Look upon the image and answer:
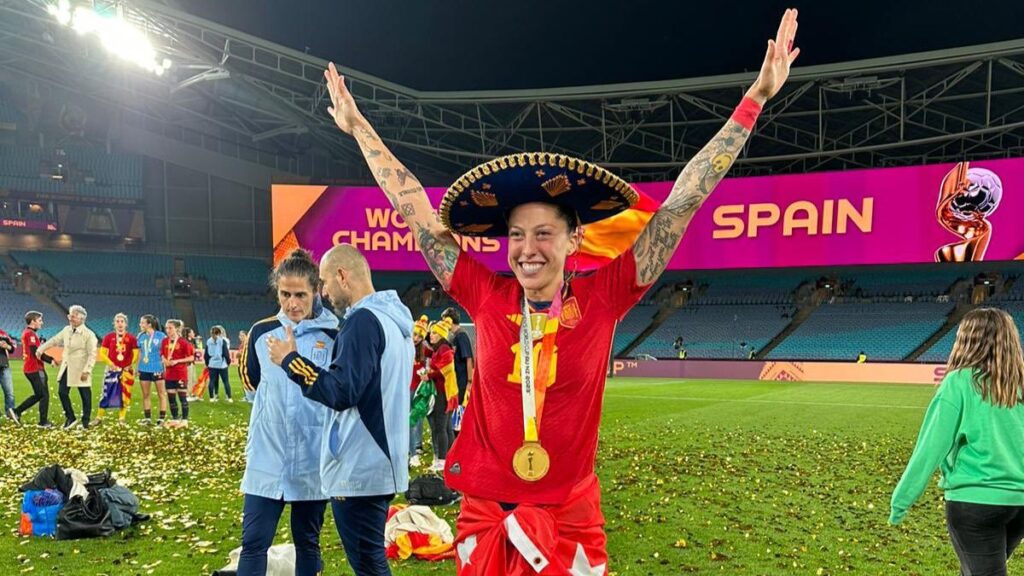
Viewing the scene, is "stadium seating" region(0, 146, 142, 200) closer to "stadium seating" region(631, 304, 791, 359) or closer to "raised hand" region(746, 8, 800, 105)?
"stadium seating" region(631, 304, 791, 359)

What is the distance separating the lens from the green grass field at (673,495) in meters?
5.05

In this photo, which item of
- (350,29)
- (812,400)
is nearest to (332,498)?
(812,400)

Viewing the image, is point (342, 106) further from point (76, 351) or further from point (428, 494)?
point (76, 351)

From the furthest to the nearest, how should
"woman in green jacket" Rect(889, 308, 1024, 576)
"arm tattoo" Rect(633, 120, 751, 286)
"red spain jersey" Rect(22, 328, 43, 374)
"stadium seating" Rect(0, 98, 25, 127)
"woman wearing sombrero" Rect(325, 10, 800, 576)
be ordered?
"stadium seating" Rect(0, 98, 25, 127) → "red spain jersey" Rect(22, 328, 43, 374) → "woman in green jacket" Rect(889, 308, 1024, 576) → "arm tattoo" Rect(633, 120, 751, 286) → "woman wearing sombrero" Rect(325, 10, 800, 576)

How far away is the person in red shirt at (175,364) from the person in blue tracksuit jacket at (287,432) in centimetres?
939

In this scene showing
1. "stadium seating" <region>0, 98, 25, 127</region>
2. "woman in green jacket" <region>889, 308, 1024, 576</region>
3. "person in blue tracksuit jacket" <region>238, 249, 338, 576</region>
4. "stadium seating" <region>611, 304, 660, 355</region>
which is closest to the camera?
"woman in green jacket" <region>889, 308, 1024, 576</region>

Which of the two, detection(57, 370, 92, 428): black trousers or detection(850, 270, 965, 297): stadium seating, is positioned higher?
detection(850, 270, 965, 297): stadium seating

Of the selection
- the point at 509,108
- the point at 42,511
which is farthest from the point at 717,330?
the point at 42,511

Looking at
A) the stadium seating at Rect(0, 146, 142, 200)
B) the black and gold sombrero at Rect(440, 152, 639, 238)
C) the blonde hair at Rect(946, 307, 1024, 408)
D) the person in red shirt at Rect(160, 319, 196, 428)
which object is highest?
the stadium seating at Rect(0, 146, 142, 200)

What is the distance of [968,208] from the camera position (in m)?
24.0

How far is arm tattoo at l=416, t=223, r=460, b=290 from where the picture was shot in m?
2.27

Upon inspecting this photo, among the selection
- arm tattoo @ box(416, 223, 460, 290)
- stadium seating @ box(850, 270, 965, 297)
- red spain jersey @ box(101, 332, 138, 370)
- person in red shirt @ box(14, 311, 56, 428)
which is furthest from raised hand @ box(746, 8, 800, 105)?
stadium seating @ box(850, 270, 965, 297)

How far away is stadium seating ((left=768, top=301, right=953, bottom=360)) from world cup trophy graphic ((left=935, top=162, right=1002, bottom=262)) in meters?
5.15

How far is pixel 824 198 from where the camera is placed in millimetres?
26188
